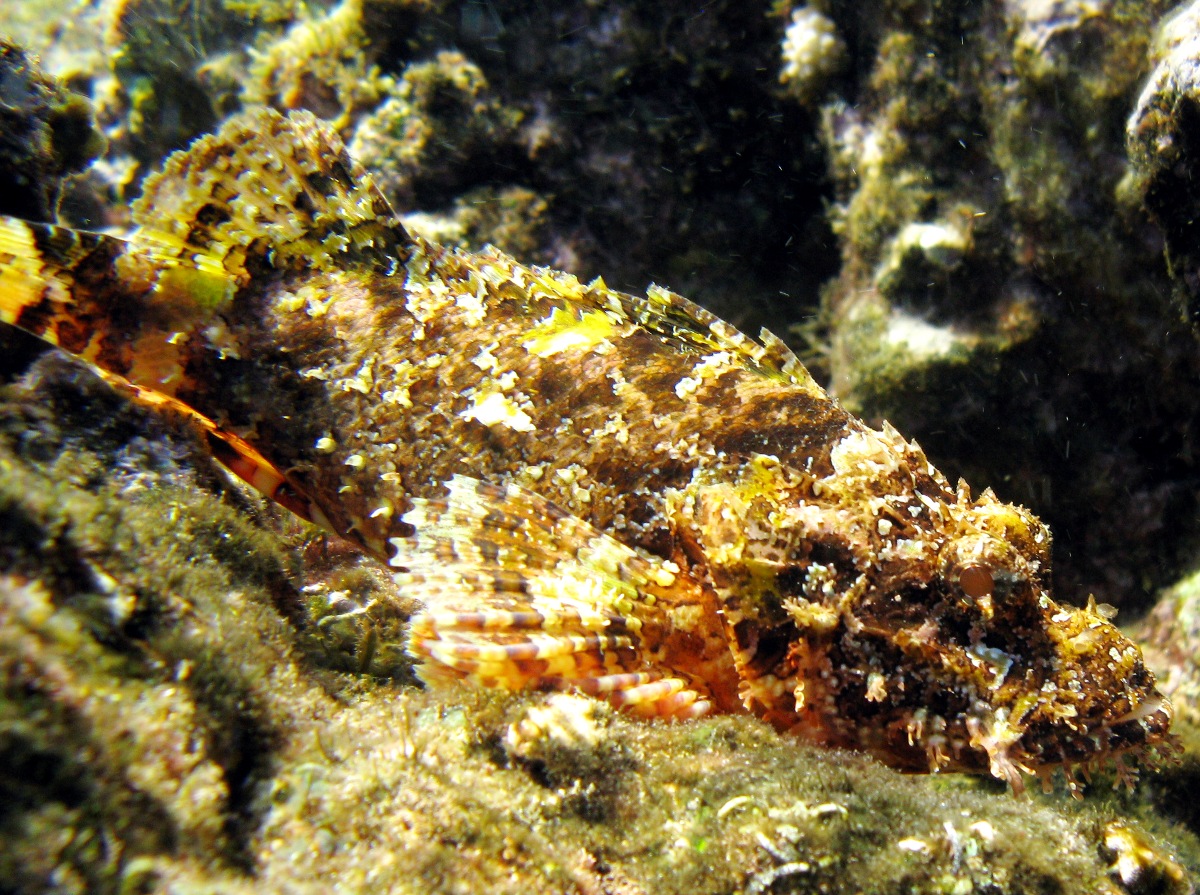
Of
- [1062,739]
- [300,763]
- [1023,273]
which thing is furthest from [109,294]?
[1023,273]

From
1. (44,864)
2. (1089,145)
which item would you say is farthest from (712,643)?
(1089,145)

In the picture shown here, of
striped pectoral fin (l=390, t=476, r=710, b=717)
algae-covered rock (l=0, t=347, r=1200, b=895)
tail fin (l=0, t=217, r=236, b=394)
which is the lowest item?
algae-covered rock (l=0, t=347, r=1200, b=895)

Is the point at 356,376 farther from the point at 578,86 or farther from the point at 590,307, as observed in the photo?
the point at 578,86

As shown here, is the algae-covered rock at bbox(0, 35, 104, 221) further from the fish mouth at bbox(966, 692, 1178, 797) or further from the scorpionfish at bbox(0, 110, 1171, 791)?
the fish mouth at bbox(966, 692, 1178, 797)

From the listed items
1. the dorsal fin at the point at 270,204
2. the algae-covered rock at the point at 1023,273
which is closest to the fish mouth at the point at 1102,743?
the algae-covered rock at the point at 1023,273

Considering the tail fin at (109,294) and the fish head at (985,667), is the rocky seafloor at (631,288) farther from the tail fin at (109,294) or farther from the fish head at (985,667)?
the tail fin at (109,294)

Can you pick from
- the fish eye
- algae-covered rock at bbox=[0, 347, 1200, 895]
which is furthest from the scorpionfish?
algae-covered rock at bbox=[0, 347, 1200, 895]
